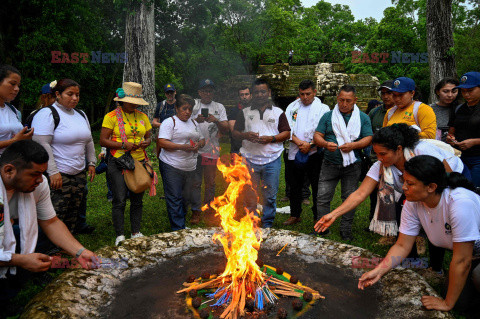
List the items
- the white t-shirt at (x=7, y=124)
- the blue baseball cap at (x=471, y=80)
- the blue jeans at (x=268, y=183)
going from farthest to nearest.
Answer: the blue jeans at (x=268, y=183), the blue baseball cap at (x=471, y=80), the white t-shirt at (x=7, y=124)

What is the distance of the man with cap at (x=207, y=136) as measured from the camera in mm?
6750

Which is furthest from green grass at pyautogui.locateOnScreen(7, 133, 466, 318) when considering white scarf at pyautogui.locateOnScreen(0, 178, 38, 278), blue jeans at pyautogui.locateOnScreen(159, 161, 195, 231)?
white scarf at pyautogui.locateOnScreen(0, 178, 38, 278)

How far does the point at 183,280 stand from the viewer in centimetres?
397

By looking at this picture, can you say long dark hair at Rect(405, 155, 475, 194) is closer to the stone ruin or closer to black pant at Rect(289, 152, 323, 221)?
black pant at Rect(289, 152, 323, 221)

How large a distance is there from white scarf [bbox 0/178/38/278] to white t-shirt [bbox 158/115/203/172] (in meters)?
2.56

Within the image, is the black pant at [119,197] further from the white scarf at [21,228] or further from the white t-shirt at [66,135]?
the white scarf at [21,228]

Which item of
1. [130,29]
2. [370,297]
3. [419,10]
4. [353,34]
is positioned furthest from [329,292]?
[353,34]

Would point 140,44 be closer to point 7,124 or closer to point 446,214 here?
point 7,124

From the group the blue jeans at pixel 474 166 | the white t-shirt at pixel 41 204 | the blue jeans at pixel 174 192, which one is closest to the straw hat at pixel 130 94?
the blue jeans at pixel 174 192

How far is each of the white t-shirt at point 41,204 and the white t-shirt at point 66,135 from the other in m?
1.39

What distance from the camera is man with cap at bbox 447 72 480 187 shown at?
15.6 feet

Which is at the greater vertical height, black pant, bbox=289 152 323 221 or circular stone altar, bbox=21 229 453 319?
black pant, bbox=289 152 323 221

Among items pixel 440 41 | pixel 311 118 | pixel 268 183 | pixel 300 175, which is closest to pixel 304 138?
pixel 311 118

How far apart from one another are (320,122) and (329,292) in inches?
117
